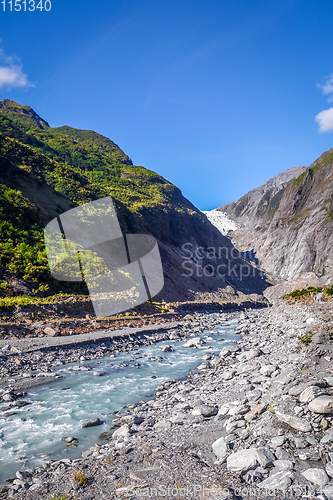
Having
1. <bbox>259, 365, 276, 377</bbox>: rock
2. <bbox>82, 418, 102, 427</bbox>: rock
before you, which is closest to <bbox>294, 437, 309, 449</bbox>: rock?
<bbox>259, 365, 276, 377</bbox>: rock

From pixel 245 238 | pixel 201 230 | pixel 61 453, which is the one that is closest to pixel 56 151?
pixel 201 230

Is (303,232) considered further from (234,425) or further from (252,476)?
(252,476)

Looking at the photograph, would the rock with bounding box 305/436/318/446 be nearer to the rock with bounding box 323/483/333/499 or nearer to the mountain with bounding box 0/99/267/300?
the rock with bounding box 323/483/333/499

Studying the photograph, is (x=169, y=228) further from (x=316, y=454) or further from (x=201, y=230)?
(x=316, y=454)

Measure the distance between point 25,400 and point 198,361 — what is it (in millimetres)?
8475

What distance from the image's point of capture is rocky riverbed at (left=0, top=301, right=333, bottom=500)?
4477mm

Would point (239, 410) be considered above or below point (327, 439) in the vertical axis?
below

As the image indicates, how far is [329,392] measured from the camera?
593 cm

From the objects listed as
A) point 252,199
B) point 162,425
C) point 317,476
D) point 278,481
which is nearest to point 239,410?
point 162,425

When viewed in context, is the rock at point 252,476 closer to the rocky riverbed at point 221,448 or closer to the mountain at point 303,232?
the rocky riverbed at point 221,448

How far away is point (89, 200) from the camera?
46125 mm

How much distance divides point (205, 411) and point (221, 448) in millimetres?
2188

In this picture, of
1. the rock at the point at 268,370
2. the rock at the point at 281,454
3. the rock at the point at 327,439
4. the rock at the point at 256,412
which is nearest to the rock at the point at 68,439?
the rock at the point at 256,412

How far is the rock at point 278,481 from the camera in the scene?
4.27 meters
